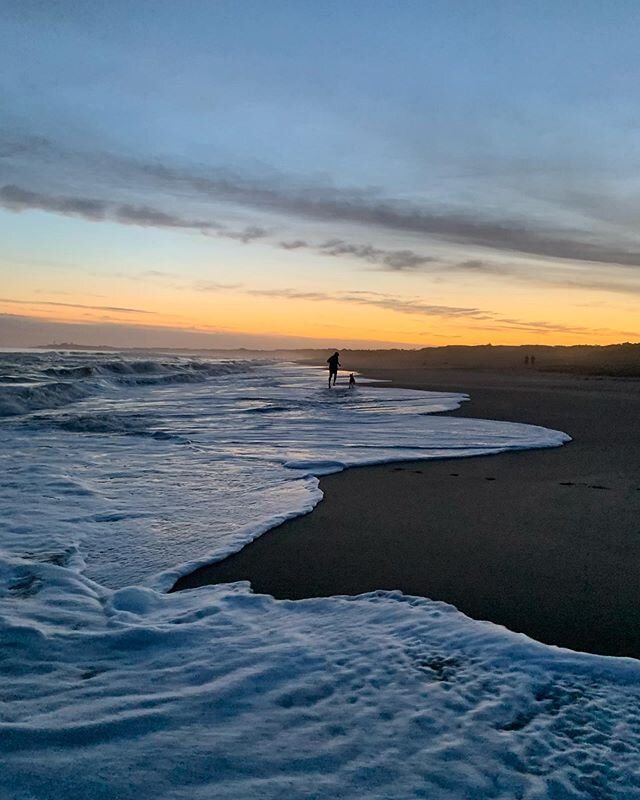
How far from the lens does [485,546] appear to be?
5688 mm

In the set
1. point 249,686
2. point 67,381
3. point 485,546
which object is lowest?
point 249,686

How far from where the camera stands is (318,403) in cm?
2005

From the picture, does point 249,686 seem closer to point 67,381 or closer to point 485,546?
point 485,546

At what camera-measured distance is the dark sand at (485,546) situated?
4.38 m

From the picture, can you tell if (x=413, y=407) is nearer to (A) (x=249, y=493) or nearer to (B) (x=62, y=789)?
(A) (x=249, y=493)

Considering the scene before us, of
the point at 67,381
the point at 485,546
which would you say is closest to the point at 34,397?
the point at 67,381

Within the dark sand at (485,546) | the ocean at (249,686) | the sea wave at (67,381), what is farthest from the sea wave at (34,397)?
the dark sand at (485,546)

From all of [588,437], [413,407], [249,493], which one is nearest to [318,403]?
[413,407]

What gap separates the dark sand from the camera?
4383 millimetres

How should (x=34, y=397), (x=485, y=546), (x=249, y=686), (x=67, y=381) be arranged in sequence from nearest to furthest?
(x=249, y=686)
(x=485, y=546)
(x=34, y=397)
(x=67, y=381)

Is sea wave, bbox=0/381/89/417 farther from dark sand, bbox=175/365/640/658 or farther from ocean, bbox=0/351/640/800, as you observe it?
dark sand, bbox=175/365/640/658

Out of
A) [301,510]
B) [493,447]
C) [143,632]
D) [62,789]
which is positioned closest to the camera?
[62,789]

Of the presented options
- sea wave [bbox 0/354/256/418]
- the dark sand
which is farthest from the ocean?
sea wave [bbox 0/354/256/418]

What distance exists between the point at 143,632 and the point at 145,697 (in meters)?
0.76
